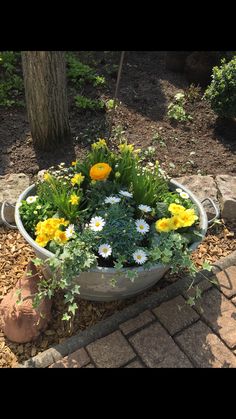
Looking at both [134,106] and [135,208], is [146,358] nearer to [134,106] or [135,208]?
[135,208]

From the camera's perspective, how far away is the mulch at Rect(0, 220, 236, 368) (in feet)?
7.89

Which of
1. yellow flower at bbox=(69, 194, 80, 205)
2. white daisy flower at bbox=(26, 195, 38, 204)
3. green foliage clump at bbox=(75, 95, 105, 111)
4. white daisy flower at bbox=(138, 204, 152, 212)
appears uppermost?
green foliage clump at bbox=(75, 95, 105, 111)

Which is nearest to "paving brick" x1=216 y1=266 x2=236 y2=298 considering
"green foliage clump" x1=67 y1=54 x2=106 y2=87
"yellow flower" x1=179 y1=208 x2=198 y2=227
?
"yellow flower" x1=179 y1=208 x2=198 y2=227

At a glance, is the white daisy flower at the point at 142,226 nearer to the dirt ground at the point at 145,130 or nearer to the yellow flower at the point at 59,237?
the yellow flower at the point at 59,237

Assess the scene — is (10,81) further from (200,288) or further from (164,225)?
(200,288)

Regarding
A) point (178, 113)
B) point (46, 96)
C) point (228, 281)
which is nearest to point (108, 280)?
point (228, 281)

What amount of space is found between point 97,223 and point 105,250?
0.52 feet

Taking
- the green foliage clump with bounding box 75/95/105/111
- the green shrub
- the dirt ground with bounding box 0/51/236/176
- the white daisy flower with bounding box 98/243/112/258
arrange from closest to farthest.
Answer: the white daisy flower with bounding box 98/243/112/258 < the dirt ground with bounding box 0/51/236/176 < the green shrub < the green foliage clump with bounding box 75/95/105/111

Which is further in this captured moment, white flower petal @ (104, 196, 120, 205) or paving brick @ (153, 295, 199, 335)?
paving brick @ (153, 295, 199, 335)

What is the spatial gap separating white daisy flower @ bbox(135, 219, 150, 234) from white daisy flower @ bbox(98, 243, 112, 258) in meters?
0.20

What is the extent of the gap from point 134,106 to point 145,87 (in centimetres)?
42

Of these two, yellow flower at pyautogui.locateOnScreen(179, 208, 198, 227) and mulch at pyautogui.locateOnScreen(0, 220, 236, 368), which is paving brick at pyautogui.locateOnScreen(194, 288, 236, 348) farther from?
yellow flower at pyautogui.locateOnScreen(179, 208, 198, 227)

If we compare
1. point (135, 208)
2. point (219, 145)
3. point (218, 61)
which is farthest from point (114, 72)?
point (135, 208)

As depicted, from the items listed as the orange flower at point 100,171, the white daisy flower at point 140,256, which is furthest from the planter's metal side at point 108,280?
the orange flower at point 100,171
